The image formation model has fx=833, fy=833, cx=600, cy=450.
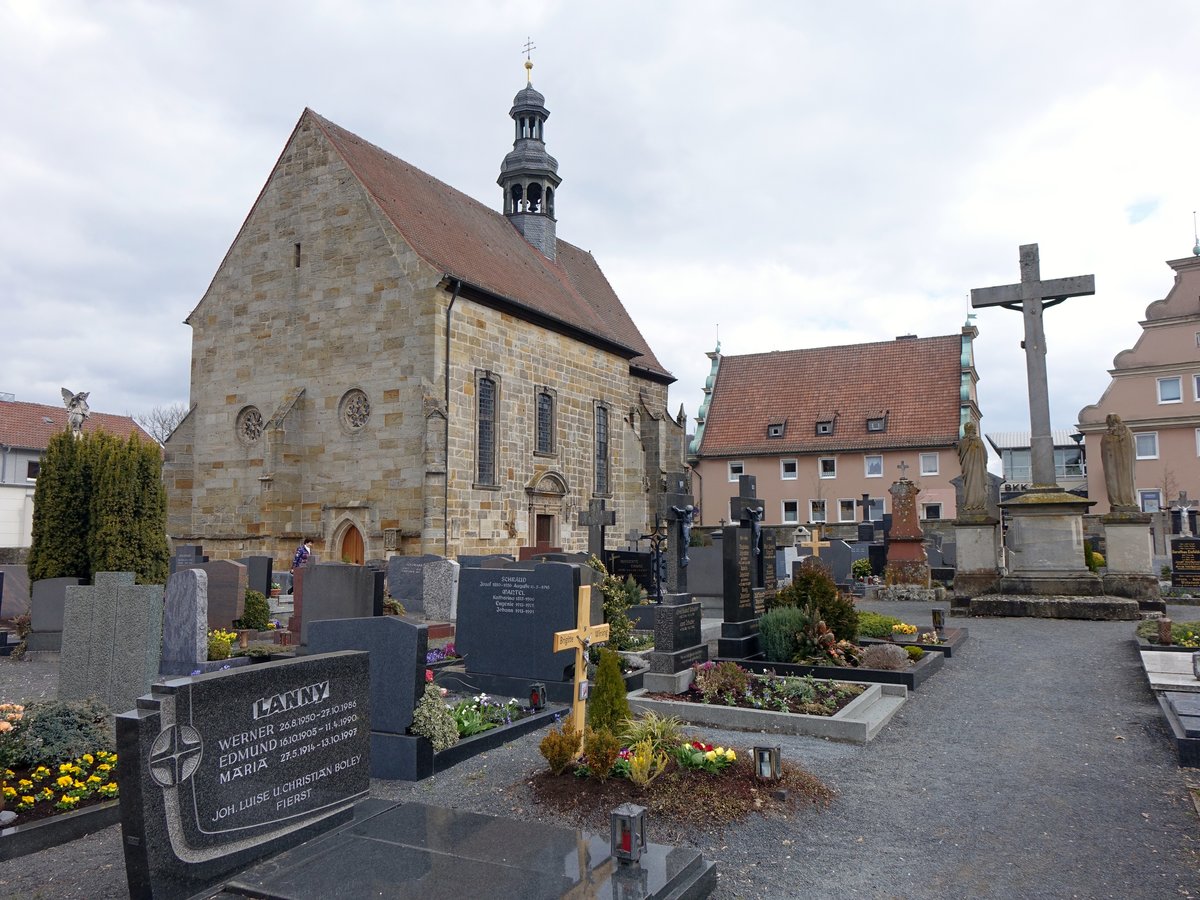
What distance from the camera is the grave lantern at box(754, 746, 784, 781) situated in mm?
5535

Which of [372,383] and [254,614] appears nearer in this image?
[254,614]

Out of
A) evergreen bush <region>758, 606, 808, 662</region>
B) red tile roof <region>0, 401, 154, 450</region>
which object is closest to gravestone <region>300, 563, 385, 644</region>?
evergreen bush <region>758, 606, 808, 662</region>

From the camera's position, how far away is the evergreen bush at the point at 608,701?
232 inches

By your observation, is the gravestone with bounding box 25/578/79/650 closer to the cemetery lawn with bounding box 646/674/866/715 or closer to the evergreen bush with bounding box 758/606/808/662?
the cemetery lawn with bounding box 646/674/866/715

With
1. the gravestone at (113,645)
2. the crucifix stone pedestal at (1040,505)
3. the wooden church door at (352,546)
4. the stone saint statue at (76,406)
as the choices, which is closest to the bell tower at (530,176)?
the wooden church door at (352,546)

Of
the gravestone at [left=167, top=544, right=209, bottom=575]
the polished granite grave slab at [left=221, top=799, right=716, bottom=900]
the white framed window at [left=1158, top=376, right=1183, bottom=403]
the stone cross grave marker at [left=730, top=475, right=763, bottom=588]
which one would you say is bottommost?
the polished granite grave slab at [left=221, top=799, right=716, bottom=900]

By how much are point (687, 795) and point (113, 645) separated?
6.07m

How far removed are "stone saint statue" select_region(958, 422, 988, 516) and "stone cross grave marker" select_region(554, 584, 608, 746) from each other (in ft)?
42.2

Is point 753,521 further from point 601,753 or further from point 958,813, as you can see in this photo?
point 601,753

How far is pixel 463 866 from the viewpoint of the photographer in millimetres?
3934

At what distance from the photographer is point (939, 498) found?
35.3m

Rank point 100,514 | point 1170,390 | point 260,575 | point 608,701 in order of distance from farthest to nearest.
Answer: point 1170,390 < point 260,575 < point 100,514 < point 608,701

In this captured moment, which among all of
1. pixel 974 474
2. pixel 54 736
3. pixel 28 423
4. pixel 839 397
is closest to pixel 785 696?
pixel 54 736

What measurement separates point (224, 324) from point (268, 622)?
45.1 feet
